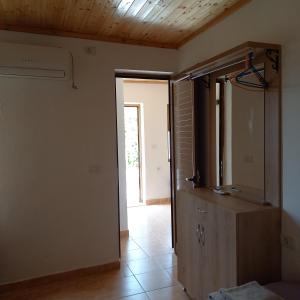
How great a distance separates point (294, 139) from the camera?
184cm

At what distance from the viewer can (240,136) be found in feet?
7.75

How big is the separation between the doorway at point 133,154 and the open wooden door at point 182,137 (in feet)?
8.08

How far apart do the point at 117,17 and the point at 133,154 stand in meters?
3.63

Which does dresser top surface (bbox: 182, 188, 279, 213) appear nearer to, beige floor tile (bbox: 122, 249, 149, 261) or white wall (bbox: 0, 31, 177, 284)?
white wall (bbox: 0, 31, 177, 284)

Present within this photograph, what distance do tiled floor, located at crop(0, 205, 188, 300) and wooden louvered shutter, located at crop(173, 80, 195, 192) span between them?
89 centimetres

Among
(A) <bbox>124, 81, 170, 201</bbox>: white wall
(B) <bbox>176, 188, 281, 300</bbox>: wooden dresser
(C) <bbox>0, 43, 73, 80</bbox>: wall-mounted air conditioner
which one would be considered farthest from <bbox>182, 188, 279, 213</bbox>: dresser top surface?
(A) <bbox>124, 81, 170, 201</bbox>: white wall

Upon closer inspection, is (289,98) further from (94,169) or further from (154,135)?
(154,135)

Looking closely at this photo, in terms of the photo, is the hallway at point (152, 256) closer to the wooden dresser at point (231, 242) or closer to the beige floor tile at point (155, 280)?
the beige floor tile at point (155, 280)

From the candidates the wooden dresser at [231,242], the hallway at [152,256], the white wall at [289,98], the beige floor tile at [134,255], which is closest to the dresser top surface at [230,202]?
the wooden dresser at [231,242]

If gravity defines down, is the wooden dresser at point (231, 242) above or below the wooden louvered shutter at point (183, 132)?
below

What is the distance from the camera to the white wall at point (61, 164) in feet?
8.91

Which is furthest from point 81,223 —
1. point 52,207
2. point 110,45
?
point 110,45

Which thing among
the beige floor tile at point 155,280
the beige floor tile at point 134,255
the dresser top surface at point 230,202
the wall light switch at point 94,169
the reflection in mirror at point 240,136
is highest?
the reflection in mirror at point 240,136

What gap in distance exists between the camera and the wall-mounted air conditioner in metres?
2.54
